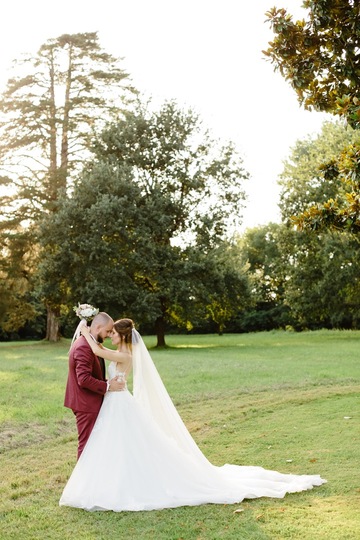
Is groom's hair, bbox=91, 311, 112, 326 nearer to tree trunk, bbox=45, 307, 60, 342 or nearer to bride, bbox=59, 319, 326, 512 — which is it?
bride, bbox=59, 319, 326, 512

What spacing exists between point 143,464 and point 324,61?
8.73 meters

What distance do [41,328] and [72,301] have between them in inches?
1210

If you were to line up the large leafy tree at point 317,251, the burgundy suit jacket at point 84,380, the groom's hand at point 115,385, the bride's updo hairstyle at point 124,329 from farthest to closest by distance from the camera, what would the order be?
the large leafy tree at point 317,251 < the bride's updo hairstyle at point 124,329 < the groom's hand at point 115,385 < the burgundy suit jacket at point 84,380

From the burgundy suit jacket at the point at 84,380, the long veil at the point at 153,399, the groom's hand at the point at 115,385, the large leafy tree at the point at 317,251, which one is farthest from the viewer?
the large leafy tree at the point at 317,251

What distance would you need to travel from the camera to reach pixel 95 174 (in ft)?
120

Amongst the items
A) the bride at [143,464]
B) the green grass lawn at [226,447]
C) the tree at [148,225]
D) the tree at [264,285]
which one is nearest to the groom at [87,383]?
the bride at [143,464]

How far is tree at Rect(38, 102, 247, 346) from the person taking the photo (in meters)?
36.1

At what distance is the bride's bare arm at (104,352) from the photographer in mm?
8180

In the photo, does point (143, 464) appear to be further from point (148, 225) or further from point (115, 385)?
point (148, 225)

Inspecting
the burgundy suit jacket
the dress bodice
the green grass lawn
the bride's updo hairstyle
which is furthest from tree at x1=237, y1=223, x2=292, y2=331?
Answer: the burgundy suit jacket

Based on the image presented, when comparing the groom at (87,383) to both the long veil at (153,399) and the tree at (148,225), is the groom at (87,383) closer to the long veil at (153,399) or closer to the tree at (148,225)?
the long veil at (153,399)

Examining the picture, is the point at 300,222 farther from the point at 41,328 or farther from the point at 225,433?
the point at 41,328

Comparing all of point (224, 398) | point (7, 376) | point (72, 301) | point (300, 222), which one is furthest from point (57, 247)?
point (300, 222)

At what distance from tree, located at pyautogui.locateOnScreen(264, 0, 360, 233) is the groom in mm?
5720
